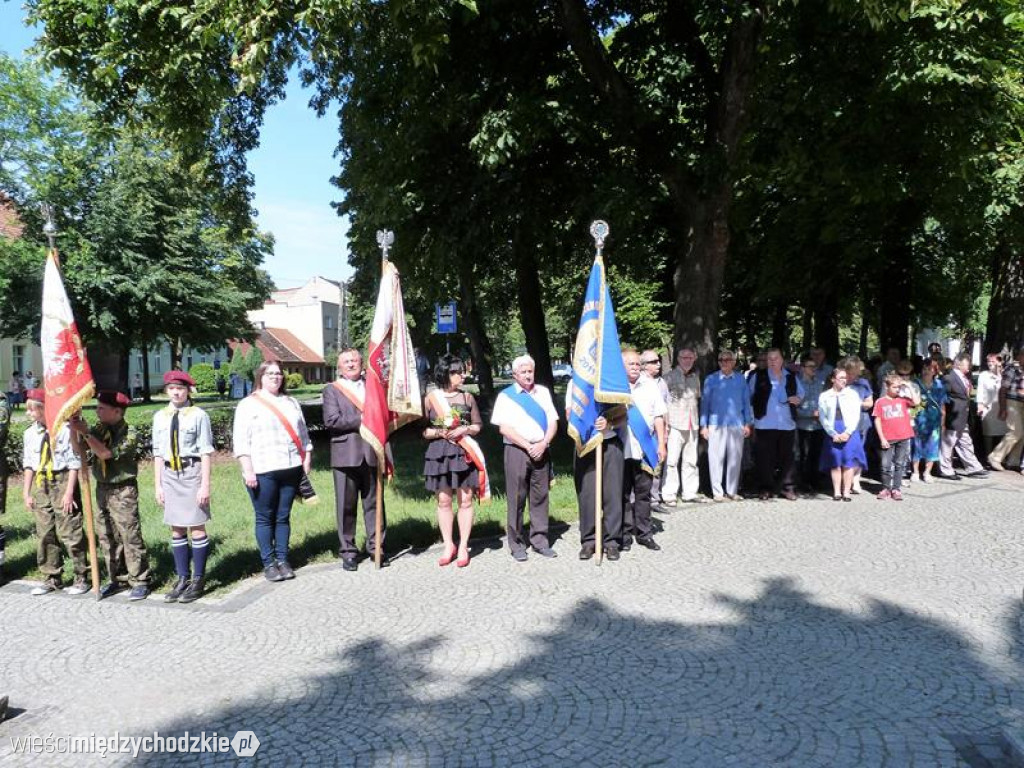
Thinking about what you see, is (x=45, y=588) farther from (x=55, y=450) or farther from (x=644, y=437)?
(x=644, y=437)

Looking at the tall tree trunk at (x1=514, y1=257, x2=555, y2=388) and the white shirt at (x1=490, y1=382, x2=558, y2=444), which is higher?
the tall tree trunk at (x1=514, y1=257, x2=555, y2=388)

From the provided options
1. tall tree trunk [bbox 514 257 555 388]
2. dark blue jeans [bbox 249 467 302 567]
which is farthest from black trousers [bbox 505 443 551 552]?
tall tree trunk [bbox 514 257 555 388]

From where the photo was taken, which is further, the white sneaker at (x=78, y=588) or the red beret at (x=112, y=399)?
the white sneaker at (x=78, y=588)

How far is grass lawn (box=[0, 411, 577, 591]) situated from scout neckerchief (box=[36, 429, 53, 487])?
3.39 feet

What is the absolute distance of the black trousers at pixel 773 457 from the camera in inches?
375

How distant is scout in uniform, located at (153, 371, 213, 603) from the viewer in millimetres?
5863

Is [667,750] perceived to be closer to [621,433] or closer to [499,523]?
[621,433]

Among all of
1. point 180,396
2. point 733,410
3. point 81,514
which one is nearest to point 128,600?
point 81,514

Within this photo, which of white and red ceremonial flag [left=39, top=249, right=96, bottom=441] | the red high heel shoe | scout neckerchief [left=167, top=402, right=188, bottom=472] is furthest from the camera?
the red high heel shoe

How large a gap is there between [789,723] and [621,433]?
3.63 metres

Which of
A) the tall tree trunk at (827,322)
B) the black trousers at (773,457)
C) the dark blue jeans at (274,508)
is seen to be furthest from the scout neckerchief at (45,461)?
the tall tree trunk at (827,322)

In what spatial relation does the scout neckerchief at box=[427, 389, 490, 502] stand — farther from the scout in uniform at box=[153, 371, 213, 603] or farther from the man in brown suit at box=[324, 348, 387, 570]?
the scout in uniform at box=[153, 371, 213, 603]

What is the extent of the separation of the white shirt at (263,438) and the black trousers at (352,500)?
634mm

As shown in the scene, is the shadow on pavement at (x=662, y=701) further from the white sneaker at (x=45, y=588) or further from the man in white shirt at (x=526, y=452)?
the white sneaker at (x=45, y=588)
